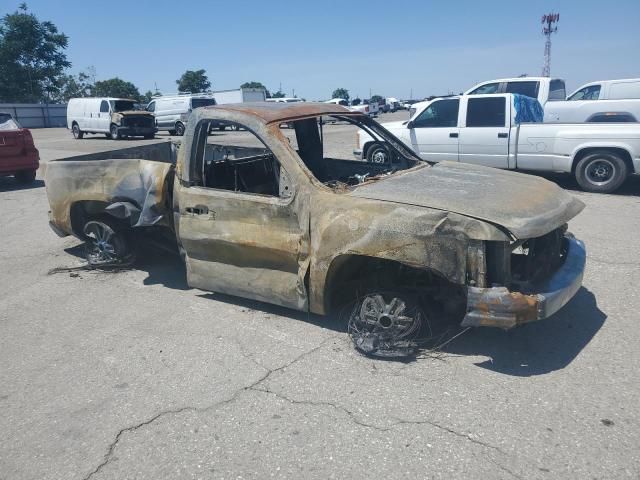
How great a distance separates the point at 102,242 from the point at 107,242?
0.07 metres

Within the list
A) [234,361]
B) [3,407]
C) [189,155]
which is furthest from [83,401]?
[189,155]

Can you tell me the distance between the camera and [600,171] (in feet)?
28.9

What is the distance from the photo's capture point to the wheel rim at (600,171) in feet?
28.5

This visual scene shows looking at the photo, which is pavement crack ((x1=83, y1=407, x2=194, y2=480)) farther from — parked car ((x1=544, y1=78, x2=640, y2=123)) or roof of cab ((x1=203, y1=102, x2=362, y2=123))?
parked car ((x1=544, y1=78, x2=640, y2=123))

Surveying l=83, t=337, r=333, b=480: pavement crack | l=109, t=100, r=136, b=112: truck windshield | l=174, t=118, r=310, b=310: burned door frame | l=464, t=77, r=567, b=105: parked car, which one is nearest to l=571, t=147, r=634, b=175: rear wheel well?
l=464, t=77, r=567, b=105: parked car

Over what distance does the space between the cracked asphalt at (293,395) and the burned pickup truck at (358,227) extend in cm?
36

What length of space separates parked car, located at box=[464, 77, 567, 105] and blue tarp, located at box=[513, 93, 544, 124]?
91.1 inches

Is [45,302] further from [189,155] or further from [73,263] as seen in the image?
[189,155]

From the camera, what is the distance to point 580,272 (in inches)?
142

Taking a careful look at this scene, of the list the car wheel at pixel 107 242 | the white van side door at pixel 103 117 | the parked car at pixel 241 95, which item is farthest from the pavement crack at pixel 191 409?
the parked car at pixel 241 95

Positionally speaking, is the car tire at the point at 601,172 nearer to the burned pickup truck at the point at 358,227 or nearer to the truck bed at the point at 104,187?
the burned pickup truck at the point at 358,227

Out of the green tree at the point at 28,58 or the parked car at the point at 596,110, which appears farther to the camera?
the green tree at the point at 28,58

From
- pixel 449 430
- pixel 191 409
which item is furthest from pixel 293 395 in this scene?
pixel 449 430

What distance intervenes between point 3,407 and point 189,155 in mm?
2327
